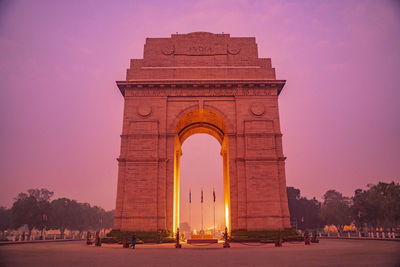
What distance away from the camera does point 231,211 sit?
3162 centimetres

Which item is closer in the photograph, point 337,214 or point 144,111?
point 144,111

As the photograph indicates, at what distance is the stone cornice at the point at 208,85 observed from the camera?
1352 inches

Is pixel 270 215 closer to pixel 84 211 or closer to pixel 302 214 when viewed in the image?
pixel 302 214

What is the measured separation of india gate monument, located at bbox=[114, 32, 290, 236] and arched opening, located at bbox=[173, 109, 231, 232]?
0.30m

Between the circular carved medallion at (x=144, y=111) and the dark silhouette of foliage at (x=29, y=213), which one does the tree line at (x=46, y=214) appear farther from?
the circular carved medallion at (x=144, y=111)

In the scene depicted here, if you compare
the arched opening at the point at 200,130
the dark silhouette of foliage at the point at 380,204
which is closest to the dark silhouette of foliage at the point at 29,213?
the arched opening at the point at 200,130

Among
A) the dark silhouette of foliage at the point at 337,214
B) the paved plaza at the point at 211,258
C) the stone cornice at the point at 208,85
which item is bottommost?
the paved plaza at the point at 211,258

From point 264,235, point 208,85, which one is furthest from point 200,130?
point 264,235

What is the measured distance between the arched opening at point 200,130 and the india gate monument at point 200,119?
0.98 ft

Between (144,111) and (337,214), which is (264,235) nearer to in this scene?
(144,111)

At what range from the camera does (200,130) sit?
4475 centimetres

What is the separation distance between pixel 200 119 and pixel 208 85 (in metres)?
5.82

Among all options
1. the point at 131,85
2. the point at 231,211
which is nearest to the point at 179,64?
the point at 131,85

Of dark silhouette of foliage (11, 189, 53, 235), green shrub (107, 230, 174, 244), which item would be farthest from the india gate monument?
dark silhouette of foliage (11, 189, 53, 235)
